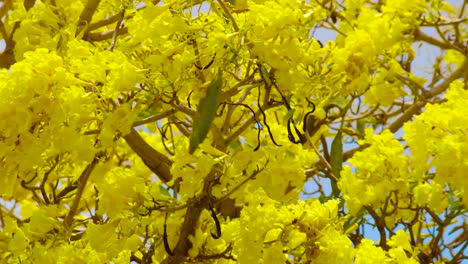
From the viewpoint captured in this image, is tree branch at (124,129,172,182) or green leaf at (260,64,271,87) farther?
tree branch at (124,129,172,182)

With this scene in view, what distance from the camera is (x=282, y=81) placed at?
1.41m

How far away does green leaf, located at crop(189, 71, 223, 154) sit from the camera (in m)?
1.31

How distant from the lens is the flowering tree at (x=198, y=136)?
4.44 feet

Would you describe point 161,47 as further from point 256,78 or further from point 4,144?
point 4,144

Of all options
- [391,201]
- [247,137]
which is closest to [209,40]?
[247,137]

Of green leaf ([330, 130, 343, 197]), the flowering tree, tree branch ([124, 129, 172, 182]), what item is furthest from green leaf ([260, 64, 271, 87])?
green leaf ([330, 130, 343, 197])

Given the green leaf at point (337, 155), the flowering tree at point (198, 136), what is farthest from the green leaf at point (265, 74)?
the green leaf at point (337, 155)

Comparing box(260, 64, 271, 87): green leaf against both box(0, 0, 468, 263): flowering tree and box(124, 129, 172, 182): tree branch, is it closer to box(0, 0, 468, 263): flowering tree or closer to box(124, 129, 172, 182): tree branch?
box(0, 0, 468, 263): flowering tree

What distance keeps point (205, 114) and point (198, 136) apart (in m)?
0.04

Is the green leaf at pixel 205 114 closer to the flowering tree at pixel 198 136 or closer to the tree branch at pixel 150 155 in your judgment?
the flowering tree at pixel 198 136

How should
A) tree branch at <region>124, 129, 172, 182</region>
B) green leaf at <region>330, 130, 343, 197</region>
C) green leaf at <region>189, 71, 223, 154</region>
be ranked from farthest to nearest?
green leaf at <region>330, 130, 343, 197</region>, tree branch at <region>124, 129, 172, 182</region>, green leaf at <region>189, 71, 223, 154</region>

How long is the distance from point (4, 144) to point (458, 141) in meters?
0.94

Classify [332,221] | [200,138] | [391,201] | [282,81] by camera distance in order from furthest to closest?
[391,201], [332,221], [282,81], [200,138]

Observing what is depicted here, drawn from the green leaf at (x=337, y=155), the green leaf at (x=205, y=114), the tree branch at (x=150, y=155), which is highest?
the green leaf at (x=205, y=114)
